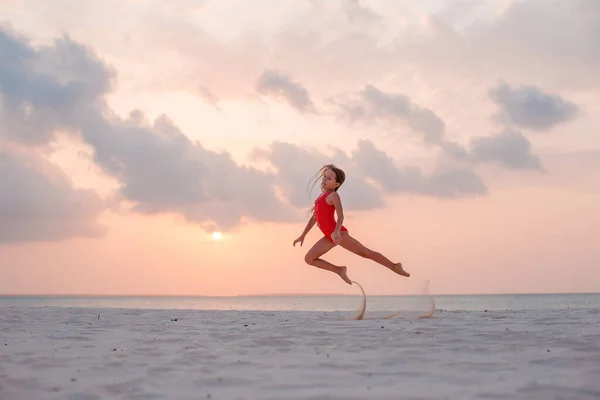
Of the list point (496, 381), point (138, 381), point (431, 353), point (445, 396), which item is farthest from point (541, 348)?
point (138, 381)

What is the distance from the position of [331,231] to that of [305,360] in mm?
4631

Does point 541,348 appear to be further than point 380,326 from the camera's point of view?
No

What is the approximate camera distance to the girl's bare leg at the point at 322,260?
10016 mm


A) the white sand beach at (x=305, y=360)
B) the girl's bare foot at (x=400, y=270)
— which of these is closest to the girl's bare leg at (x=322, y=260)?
the girl's bare foot at (x=400, y=270)

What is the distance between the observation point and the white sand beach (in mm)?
4375

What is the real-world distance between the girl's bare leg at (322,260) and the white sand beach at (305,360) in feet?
5.01

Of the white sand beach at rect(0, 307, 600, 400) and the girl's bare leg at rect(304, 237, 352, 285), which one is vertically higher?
the girl's bare leg at rect(304, 237, 352, 285)

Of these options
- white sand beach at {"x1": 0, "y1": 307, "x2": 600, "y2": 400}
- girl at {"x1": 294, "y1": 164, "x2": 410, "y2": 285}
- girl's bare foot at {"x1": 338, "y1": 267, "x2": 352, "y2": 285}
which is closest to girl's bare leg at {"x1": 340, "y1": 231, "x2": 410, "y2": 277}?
girl at {"x1": 294, "y1": 164, "x2": 410, "y2": 285}

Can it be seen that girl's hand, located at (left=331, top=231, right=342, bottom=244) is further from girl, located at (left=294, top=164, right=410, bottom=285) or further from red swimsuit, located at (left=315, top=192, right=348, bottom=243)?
red swimsuit, located at (left=315, top=192, right=348, bottom=243)

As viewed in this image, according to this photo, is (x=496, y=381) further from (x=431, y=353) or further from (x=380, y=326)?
(x=380, y=326)

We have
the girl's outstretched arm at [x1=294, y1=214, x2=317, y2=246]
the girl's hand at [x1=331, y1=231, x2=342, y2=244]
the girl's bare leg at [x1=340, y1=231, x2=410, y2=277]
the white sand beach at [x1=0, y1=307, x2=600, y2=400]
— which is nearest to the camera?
the white sand beach at [x1=0, y1=307, x2=600, y2=400]

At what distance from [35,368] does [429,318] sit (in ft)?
19.7

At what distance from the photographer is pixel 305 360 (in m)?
5.46

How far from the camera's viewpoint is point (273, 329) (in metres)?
7.79
